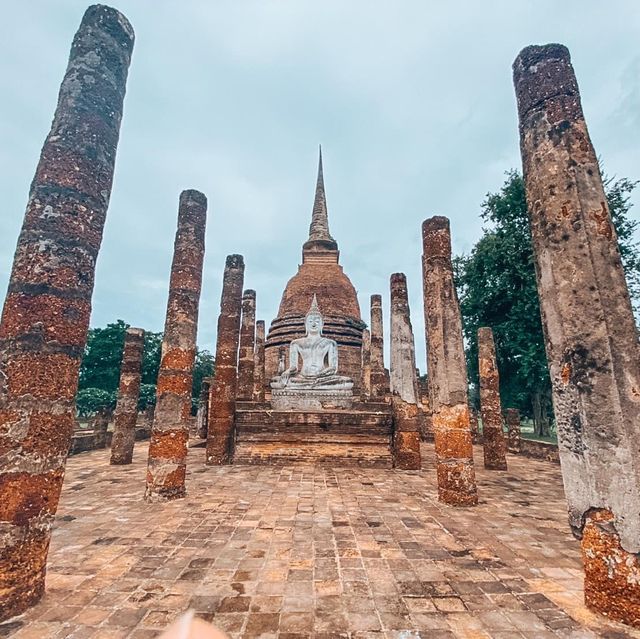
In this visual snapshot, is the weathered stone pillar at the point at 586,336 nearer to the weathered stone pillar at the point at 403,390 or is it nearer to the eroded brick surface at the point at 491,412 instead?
the weathered stone pillar at the point at 403,390

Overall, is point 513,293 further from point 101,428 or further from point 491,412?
point 101,428

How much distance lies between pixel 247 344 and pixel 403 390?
25.5 feet

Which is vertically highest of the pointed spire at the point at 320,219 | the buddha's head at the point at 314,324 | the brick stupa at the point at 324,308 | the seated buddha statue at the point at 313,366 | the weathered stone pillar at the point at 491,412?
the pointed spire at the point at 320,219

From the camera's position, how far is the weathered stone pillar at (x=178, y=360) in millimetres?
7039

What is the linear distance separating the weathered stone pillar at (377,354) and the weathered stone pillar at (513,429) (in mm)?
5091

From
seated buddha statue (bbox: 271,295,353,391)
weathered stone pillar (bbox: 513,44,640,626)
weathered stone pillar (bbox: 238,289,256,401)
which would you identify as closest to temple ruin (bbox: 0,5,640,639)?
weathered stone pillar (bbox: 513,44,640,626)

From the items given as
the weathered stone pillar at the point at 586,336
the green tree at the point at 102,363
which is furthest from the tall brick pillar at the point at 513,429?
the green tree at the point at 102,363

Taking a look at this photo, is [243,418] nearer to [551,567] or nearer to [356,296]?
[551,567]

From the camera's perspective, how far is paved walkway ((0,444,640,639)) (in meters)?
2.99

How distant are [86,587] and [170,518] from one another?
2.23 meters

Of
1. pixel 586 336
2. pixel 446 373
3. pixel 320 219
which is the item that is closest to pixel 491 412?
pixel 446 373

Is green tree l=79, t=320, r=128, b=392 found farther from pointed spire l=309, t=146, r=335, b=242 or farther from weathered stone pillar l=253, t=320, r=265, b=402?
pointed spire l=309, t=146, r=335, b=242

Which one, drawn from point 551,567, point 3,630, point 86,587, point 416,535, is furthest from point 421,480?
point 3,630

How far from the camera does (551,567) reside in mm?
4066
